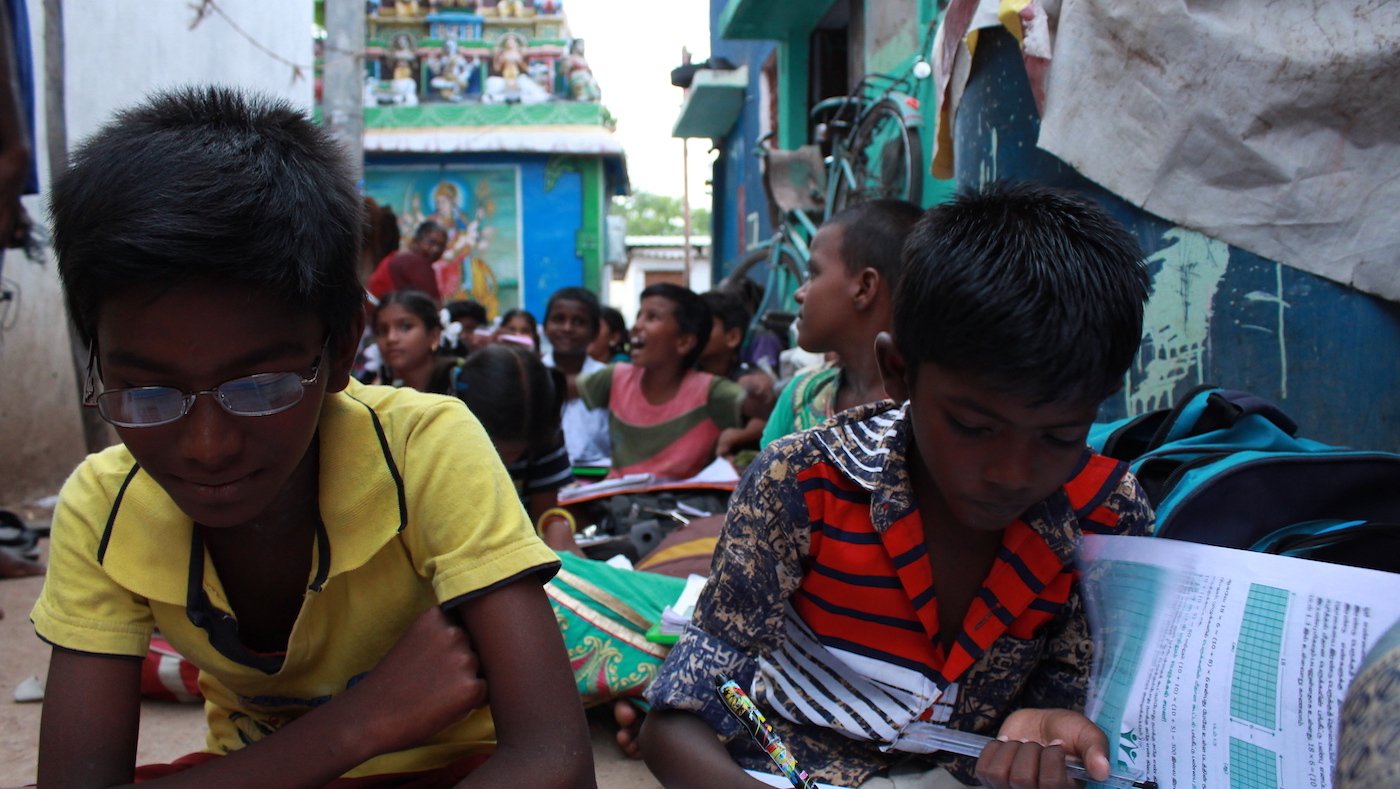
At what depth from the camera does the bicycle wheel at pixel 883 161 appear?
4699 mm

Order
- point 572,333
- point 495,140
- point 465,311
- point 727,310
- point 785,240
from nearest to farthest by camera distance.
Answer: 1. point 572,333
2. point 727,310
3. point 785,240
4. point 465,311
5. point 495,140

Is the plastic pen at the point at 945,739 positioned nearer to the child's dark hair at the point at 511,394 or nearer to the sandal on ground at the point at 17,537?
the child's dark hair at the point at 511,394

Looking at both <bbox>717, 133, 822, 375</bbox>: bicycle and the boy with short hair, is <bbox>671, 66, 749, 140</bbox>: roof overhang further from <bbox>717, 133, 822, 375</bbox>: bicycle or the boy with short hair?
the boy with short hair

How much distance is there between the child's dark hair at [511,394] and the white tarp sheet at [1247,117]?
5.15 ft

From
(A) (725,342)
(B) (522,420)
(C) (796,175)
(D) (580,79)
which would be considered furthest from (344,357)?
(D) (580,79)

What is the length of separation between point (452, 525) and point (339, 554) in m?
0.13

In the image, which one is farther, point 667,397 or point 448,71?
point 448,71

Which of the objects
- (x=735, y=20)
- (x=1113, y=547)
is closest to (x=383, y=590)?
(x=1113, y=547)

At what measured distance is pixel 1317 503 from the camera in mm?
1346

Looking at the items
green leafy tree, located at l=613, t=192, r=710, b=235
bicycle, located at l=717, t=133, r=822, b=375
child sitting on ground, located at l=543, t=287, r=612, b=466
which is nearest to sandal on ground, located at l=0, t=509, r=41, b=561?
child sitting on ground, located at l=543, t=287, r=612, b=466

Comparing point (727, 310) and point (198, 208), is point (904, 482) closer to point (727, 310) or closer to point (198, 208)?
point (198, 208)

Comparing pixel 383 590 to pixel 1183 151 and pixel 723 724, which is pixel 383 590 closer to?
pixel 723 724

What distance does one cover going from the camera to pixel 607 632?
6.55 ft

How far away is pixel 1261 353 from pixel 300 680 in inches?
70.7
